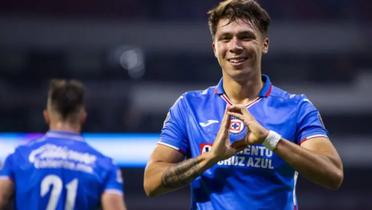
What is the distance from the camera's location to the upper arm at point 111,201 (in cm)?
439

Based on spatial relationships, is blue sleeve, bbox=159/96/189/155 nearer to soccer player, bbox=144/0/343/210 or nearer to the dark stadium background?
soccer player, bbox=144/0/343/210

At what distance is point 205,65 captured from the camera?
1312cm

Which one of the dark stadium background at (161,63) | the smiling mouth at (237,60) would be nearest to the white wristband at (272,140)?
the smiling mouth at (237,60)

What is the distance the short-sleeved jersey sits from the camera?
3.04 metres

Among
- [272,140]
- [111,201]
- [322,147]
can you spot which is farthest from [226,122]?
[111,201]

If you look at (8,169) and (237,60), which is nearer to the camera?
(237,60)

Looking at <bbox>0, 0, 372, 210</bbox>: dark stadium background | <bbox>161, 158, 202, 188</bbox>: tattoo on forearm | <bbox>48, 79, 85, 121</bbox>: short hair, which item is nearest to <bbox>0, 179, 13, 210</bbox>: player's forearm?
<bbox>48, 79, 85, 121</bbox>: short hair

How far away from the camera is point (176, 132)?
3.18 meters

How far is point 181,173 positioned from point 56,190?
1.49 metres

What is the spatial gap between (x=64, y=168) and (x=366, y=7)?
1039 centimetres

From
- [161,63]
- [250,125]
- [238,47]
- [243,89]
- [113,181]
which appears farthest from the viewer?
[161,63]

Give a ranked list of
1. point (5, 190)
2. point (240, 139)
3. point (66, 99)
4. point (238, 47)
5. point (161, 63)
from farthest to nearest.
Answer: point (161, 63)
point (66, 99)
point (5, 190)
point (238, 47)
point (240, 139)

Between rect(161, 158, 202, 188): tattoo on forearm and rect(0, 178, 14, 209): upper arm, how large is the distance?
1.49 metres

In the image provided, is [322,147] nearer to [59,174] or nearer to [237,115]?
[237,115]
